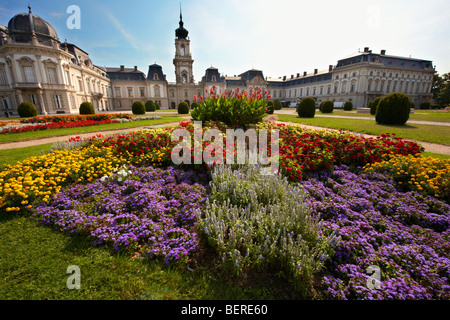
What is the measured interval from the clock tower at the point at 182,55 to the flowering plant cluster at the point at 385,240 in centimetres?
5289

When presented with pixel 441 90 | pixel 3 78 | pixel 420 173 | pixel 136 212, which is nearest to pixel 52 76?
pixel 3 78

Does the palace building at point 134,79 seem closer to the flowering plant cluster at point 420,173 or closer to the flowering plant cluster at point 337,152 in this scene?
the flowering plant cluster at point 337,152

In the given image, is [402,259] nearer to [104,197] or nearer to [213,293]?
[213,293]

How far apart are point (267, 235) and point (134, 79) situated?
59.1 meters

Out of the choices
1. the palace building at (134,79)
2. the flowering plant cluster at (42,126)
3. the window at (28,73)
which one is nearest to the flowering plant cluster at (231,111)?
the flowering plant cluster at (42,126)

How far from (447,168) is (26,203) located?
744cm

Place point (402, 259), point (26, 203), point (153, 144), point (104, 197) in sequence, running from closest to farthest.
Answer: point (402, 259), point (26, 203), point (104, 197), point (153, 144)

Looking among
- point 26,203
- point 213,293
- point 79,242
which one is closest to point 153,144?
point 26,203

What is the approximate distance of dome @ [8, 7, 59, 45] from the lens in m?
25.3

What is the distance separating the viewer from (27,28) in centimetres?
2598

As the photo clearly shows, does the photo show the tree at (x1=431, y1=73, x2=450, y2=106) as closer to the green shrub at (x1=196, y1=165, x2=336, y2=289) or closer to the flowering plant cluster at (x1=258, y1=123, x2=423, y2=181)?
the flowering plant cluster at (x1=258, y1=123, x2=423, y2=181)

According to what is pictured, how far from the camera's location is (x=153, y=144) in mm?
5410

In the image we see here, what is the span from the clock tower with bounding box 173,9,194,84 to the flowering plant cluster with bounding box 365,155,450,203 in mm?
52591

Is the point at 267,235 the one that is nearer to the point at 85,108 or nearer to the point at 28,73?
the point at 85,108
